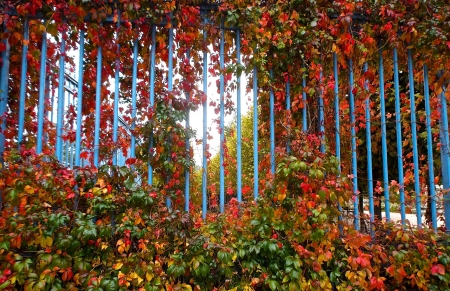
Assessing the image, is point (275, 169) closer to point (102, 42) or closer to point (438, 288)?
point (438, 288)

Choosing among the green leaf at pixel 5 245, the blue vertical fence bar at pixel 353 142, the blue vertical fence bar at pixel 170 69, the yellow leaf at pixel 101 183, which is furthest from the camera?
the blue vertical fence bar at pixel 353 142

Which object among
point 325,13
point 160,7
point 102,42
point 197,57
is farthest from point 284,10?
point 102,42

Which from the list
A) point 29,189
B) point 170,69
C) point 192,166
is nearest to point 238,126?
point 192,166

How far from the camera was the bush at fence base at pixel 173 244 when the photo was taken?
8.61 ft

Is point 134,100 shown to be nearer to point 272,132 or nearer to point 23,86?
point 23,86

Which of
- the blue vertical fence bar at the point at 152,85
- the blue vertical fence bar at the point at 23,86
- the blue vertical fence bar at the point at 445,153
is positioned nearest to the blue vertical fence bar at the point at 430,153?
the blue vertical fence bar at the point at 445,153

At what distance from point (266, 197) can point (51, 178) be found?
1.81 meters

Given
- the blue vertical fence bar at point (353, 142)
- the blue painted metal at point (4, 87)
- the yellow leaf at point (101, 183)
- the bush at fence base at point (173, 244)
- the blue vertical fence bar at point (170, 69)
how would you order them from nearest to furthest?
1. the bush at fence base at point (173, 244)
2. the yellow leaf at point (101, 183)
3. the blue painted metal at point (4, 87)
4. the blue vertical fence bar at point (170, 69)
5. the blue vertical fence bar at point (353, 142)

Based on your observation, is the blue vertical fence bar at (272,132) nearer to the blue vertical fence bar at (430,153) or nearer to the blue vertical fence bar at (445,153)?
the blue vertical fence bar at (430,153)

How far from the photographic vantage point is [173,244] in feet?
9.39

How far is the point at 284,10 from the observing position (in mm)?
3182

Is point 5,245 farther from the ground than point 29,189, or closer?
closer

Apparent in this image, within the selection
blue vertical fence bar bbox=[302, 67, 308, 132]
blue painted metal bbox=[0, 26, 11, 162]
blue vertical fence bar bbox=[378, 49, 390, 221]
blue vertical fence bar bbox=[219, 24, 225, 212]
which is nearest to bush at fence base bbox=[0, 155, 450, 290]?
blue vertical fence bar bbox=[219, 24, 225, 212]

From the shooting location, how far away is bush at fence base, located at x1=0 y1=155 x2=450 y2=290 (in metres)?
2.62
